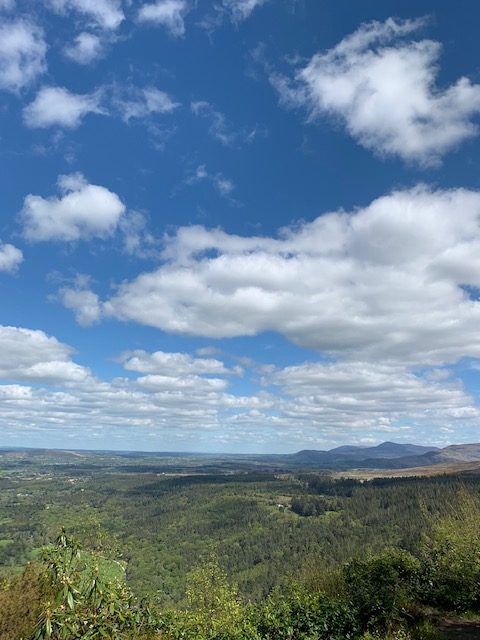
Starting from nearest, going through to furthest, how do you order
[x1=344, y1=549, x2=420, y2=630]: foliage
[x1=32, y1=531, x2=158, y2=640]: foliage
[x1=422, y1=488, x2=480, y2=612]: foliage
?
[x1=32, y1=531, x2=158, y2=640]: foliage → [x1=344, y1=549, x2=420, y2=630]: foliage → [x1=422, y1=488, x2=480, y2=612]: foliage

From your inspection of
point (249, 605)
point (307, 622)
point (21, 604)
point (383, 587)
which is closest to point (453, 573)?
point (383, 587)

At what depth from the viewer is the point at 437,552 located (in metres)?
43.8

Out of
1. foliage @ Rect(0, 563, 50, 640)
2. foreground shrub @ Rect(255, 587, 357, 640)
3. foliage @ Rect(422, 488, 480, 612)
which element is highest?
foliage @ Rect(0, 563, 50, 640)

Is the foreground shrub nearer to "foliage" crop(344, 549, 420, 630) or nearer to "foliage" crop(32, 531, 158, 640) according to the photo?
"foliage" crop(344, 549, 420, 630)

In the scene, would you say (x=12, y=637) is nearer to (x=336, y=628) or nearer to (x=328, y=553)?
(x=336, y=628)

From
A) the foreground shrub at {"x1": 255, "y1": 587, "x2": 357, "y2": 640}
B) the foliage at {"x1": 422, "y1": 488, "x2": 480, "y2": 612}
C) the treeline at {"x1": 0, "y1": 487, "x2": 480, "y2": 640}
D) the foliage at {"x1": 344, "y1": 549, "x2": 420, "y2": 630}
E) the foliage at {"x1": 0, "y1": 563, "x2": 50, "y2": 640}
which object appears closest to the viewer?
the treeline at {"x1": 0, "y1": 487, "x2": 480, "y2": 640}

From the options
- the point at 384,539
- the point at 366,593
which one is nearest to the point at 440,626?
the point at 366,593

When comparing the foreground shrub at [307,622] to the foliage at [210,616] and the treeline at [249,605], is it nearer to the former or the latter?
the treeline at [249,605]

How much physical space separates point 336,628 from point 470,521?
4189 centimetres

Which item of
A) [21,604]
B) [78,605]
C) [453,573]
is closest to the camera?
[78,605]

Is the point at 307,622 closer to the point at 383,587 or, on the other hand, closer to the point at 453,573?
the point at 383,587

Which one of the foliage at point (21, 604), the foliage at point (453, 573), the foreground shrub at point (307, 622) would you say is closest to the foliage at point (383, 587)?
the foliage at point (453, 573)

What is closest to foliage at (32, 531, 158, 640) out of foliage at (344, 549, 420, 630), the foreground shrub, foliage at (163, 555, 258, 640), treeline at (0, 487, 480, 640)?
treeline at (0, 487, 480, 640)

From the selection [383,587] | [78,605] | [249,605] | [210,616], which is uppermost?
[78,605]
